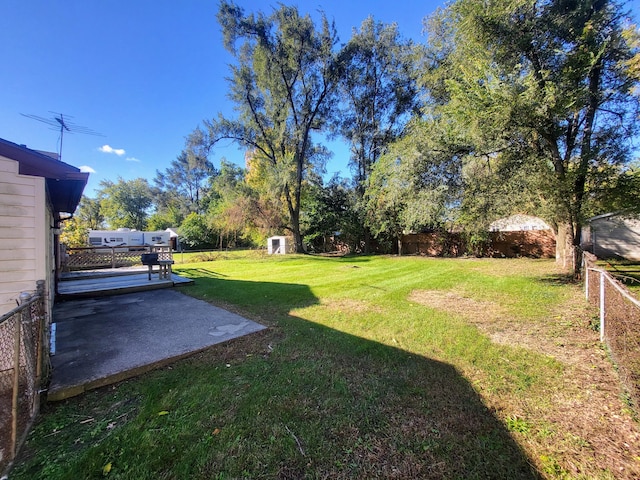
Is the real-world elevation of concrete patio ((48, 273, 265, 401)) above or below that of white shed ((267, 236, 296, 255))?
below

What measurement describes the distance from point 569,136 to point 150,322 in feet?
39.5

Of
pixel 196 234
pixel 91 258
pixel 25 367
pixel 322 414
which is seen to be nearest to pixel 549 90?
pixel 322 414

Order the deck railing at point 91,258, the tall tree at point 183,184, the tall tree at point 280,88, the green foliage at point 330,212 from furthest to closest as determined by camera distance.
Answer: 1. the tall tree at point 183,184
2. the green foliage at point 330,212
3. the tall tree at point 280,88
4. the deck railing at point 91,258

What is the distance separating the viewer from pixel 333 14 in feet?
56.7

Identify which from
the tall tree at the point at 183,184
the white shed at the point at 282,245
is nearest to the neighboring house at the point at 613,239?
the white shed at the point at 282,245

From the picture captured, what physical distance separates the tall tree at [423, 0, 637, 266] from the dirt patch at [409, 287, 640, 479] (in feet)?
15.4

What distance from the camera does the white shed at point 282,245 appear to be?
65.2 ft

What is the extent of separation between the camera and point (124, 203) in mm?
38500

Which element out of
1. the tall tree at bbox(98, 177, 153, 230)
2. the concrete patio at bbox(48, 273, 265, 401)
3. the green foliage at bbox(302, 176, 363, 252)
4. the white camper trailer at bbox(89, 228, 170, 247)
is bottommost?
the concrete patio at bbox(48, 273, 265, 401)

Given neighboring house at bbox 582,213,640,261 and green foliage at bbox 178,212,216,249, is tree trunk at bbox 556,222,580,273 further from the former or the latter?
green foliage at bbox 178,212,216,249

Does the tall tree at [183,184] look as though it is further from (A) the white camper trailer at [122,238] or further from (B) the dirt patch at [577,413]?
(B) the dirt patch at [577,413]

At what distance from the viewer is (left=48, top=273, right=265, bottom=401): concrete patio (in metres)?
2.94

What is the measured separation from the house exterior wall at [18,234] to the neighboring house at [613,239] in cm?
2050

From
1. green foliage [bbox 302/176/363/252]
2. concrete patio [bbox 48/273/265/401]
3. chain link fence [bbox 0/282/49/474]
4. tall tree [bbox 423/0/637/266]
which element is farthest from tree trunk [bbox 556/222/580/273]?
green foliage [bbox 302/176/363/252]
